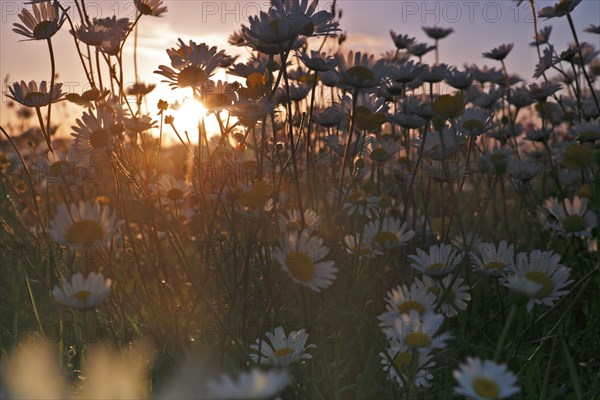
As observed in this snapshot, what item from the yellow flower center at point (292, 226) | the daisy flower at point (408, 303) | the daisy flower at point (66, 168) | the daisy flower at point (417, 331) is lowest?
the daisy flower at point (408, 303)

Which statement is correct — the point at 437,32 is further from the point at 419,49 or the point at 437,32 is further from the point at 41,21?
the point at 41,21

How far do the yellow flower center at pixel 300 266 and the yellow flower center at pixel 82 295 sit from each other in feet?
1.27

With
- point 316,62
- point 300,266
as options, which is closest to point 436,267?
point 300,266

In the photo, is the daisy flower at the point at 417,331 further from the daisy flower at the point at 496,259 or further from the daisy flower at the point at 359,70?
the daisy flower at the point at 359,70

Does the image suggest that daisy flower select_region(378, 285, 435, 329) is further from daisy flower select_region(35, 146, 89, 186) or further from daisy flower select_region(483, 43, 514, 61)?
daisy flower select_region(483, 43, 514, 61)

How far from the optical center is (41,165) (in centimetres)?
196

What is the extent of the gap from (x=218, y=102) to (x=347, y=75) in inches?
14.4

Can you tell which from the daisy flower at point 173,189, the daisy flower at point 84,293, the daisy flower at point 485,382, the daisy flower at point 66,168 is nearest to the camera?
the daisy flower at point 485,382

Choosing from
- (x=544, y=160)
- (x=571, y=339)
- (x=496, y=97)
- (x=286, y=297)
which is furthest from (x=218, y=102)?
(x=544, y=160)

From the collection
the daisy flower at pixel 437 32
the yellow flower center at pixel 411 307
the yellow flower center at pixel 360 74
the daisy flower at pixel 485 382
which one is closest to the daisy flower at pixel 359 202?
the yellow flower center at pixel 360 74

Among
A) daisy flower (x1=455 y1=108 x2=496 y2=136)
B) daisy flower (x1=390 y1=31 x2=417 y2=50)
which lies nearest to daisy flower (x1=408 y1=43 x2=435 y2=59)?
daisy flower (x1=390 y1=31 x2=417 y2=50)

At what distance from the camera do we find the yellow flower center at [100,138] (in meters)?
1.53

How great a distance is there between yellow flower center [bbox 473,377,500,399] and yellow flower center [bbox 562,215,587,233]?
1.07 m

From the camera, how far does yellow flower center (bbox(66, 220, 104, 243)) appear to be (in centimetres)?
121
